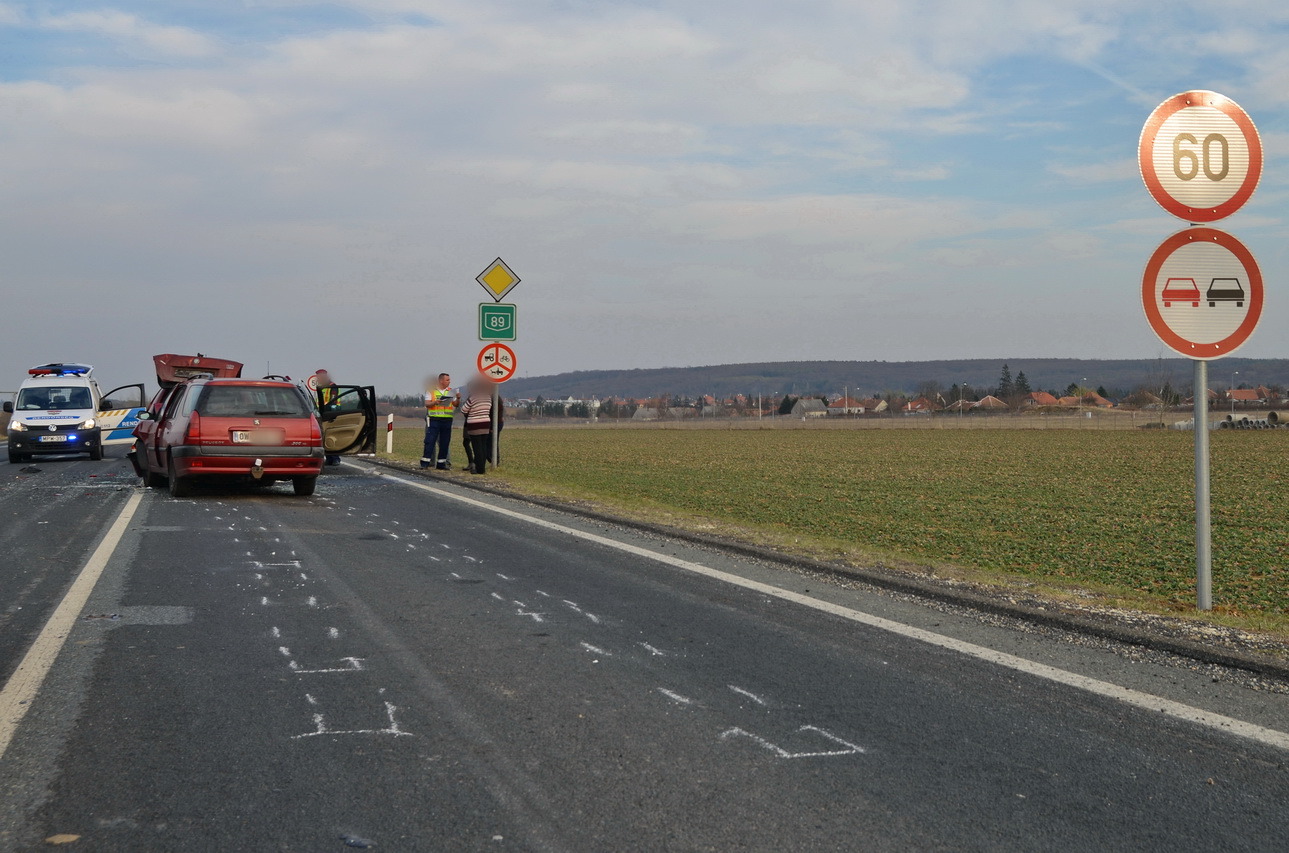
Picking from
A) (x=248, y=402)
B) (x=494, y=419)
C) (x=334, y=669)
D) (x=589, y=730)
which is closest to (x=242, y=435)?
(x=248, y=402)

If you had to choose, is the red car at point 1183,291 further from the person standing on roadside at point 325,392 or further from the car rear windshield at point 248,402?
the person standing on roadside at point 325,392

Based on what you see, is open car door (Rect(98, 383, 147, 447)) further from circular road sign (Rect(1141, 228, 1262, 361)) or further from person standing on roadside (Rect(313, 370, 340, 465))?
circular road sign (Rect(1141, 228, 1262, 361))

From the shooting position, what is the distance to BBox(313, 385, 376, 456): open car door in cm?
2144

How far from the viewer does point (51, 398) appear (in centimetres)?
2680

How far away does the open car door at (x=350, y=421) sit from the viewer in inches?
844

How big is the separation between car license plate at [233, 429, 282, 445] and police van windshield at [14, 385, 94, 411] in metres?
14.2

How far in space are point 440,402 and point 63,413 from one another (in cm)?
1090

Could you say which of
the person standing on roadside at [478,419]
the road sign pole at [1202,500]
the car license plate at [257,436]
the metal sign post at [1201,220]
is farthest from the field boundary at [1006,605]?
the person standing on roadside at [478,419]

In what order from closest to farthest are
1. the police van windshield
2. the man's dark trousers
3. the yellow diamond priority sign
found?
the yellow diamond priority sign, the man's dark trousers, the police van windshield

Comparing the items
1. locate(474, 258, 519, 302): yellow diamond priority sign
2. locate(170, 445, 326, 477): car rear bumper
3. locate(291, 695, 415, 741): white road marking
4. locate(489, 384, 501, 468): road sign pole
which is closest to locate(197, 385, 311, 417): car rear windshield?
locate(170, 445, 326, 477): car rear bumper

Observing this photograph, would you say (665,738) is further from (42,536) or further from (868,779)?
(42,536)

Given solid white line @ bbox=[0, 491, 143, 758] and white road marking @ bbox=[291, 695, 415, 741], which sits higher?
solid white line @ bbox=[0, 491, 143, 758]

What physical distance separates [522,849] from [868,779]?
49.3 inches

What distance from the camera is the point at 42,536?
10828 mm
